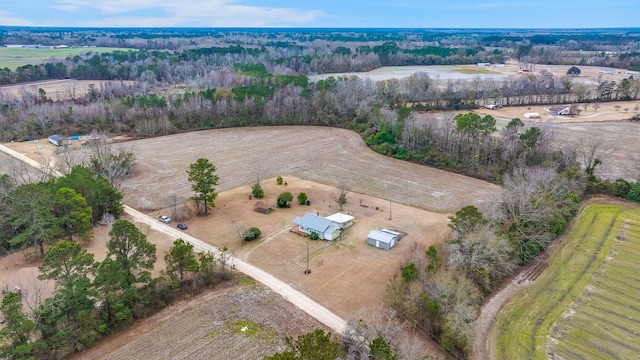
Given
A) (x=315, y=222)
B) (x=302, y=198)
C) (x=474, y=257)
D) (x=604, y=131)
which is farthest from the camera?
(x=604, y=131)

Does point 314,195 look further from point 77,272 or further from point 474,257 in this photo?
point 77,272

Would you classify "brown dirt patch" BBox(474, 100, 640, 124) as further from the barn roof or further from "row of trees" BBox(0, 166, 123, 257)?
"row of trees" BBox(0, 166, 123, 257)

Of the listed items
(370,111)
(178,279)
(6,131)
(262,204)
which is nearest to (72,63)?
(6,131)

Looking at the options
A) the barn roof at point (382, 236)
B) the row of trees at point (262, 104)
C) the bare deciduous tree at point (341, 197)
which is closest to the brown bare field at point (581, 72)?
the row of trees at point (262, 104)

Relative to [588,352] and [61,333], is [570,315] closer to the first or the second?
[588,352]

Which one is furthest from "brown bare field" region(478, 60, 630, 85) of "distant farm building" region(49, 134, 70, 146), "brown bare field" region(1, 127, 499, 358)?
"distant farm building" region(49, 134, 70, 146)

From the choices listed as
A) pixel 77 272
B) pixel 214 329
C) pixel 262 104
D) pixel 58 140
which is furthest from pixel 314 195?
pixel 58 140
